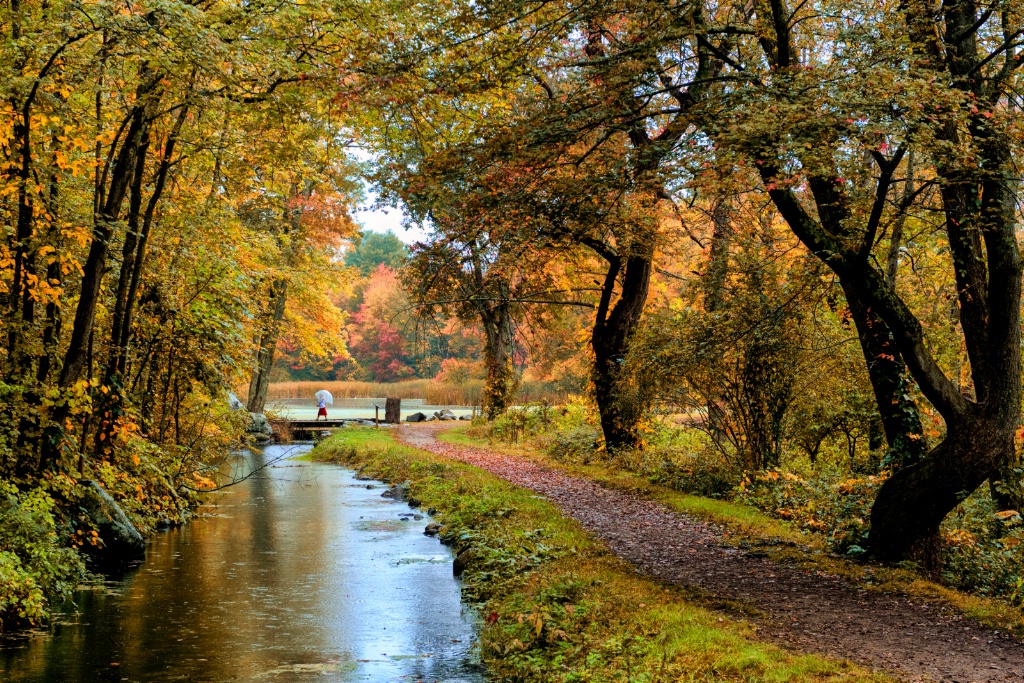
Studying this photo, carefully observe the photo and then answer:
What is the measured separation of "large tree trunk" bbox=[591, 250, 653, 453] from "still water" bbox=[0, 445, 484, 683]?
4.76 m

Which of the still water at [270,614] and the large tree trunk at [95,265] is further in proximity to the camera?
the large tree trunk at [95,265]

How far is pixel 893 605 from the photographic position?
668cm

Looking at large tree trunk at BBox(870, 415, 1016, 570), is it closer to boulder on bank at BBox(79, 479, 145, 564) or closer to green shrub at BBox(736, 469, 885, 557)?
green shrub at BBox(736, 469, 885, 557)

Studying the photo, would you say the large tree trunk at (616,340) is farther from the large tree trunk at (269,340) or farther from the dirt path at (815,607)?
the large tree trunk at (269,340)

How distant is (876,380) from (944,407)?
120 centimetres

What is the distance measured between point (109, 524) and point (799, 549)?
798cm

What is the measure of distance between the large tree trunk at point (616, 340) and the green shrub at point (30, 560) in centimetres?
991

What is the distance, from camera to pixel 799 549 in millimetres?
8688

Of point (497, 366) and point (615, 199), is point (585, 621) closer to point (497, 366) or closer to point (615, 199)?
point (615, 199)

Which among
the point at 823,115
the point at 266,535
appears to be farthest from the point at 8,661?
the point at 823,115

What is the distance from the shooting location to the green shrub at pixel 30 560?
22.6 ft

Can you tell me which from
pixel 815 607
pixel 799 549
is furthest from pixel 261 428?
pixel 815 607

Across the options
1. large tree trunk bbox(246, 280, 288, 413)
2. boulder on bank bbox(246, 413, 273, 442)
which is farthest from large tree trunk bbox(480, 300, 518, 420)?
boulder on bank bbox(246, 413, 273, 442)

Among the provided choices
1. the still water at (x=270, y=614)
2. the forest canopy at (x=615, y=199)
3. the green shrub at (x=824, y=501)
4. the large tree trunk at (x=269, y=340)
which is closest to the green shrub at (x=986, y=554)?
the forest canopy at (x=615, y=199)
